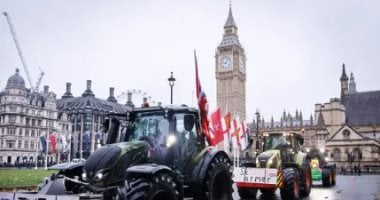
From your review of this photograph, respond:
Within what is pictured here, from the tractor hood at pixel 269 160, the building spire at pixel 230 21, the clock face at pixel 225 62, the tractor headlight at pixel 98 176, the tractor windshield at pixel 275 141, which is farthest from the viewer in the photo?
the building spire at pixel 230 21

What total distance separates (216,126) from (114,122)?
23955 millimetres

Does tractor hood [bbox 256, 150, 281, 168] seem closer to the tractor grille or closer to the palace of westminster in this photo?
the tractor grille

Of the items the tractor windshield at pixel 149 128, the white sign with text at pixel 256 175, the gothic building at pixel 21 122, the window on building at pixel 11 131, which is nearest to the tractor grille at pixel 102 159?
the tractor windshield at pixel 149 128

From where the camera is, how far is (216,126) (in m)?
33.4

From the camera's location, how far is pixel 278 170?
56.6 ft

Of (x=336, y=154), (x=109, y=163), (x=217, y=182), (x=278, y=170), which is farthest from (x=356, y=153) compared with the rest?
(x=109, y=163)

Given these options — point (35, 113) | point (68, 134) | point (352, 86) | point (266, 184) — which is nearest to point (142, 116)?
point (266, 184)

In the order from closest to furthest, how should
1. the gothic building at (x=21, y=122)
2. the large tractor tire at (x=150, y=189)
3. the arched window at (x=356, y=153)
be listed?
the large tractor tire at (x=150, y=189) → the arched window at (x=356, y=153) → the gothic building at (x=21, y=122)

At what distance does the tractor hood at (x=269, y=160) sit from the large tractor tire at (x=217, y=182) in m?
7.28

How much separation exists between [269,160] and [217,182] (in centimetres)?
782

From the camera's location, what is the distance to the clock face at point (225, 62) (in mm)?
138125

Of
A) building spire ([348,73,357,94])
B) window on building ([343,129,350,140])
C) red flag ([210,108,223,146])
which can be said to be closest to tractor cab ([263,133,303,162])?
red flag ([210,108,223,146])

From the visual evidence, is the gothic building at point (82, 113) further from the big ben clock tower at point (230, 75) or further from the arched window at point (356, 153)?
the arched window at point (356, 153)

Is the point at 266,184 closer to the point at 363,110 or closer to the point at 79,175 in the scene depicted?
the point at 79,175
